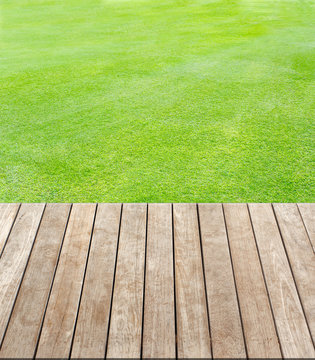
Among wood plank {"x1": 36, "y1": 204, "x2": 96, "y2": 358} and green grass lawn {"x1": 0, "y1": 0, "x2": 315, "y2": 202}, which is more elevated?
wood plank {"x1": 36, "y1": 204, "x2": 96, "y2": 358}

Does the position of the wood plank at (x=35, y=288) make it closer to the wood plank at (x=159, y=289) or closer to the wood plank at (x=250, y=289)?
the wood plank at (x=159, y=289)

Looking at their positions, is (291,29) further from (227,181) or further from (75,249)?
(75,249)

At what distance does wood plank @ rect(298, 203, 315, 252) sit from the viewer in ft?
7.12

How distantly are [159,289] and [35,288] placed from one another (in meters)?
0.60

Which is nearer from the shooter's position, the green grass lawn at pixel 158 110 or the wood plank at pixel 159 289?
the wood plank at pixel 159 289

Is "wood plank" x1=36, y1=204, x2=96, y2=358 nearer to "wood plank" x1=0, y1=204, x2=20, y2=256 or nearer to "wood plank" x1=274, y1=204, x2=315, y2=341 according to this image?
"wood plank" x1=0, y1=204, x2=20, y2=256

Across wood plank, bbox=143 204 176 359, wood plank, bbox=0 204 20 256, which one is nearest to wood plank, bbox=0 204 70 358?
wood plank, bbox=0 204 20 256

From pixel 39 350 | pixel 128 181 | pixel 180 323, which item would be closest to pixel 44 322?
pixel 39 350

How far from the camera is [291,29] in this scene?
5949mm

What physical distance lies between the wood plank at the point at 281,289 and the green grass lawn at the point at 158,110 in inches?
13.0

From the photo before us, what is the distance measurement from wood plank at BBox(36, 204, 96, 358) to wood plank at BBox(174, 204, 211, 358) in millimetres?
476

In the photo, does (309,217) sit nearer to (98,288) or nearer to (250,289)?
(250,289)

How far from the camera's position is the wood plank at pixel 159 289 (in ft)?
5.29

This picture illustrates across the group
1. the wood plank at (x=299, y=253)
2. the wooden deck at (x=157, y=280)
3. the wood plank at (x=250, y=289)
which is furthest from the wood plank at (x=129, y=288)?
the wood plank at (x=299, y=253)
